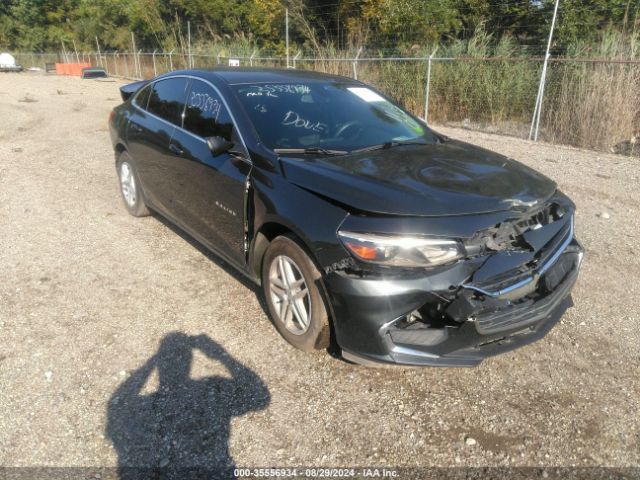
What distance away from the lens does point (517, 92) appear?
11.5 m

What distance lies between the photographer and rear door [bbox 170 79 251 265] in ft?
11.5

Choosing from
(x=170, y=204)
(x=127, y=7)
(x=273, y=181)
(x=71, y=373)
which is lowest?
(x=71, y=373)

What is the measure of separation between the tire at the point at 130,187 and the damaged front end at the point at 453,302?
3434 mm

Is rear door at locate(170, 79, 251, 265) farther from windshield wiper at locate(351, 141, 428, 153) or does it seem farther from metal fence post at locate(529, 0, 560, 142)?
metal fence post at locate(529, 0, 560, 142)

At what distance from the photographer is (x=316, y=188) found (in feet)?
9.45

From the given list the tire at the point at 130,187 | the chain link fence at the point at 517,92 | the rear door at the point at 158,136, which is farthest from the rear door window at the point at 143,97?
the chain link fence at the point at 517,92

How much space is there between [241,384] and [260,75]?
8.37 feet

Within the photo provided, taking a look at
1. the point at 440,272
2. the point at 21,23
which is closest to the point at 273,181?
the point at 440,272

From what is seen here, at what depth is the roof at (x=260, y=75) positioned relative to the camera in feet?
13.2

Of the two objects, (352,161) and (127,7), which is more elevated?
(127,7)

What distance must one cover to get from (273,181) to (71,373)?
1.70 metres

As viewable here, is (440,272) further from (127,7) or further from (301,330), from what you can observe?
(127,7)

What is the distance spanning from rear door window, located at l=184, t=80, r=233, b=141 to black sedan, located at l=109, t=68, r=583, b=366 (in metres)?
0.02

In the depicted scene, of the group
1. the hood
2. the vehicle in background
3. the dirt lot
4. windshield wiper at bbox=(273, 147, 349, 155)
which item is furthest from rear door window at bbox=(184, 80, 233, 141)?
the vehicle in background
